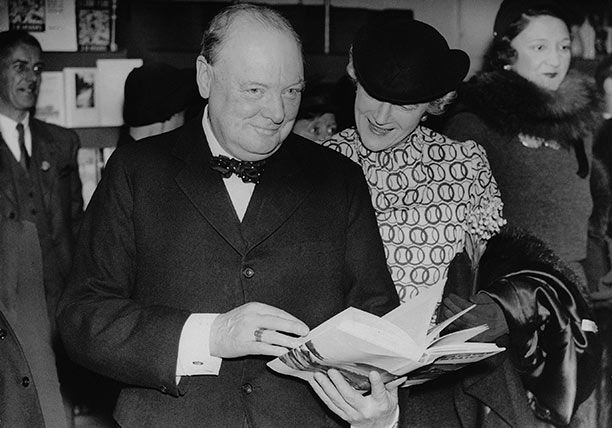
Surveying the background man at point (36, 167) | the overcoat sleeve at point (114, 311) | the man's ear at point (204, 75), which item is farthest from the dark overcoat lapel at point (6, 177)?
the man's ear at point (204, 75)

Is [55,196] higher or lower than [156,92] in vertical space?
lower

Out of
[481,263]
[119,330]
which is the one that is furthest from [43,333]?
[481,263]

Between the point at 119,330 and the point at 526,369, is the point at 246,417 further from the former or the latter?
the point at 526,369

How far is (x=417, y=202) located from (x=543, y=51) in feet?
2.87

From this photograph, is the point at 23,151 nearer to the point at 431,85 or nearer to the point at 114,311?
the point at 114,311

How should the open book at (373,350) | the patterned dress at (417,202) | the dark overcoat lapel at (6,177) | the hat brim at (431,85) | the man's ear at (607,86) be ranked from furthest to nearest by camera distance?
the man's ear at (607,86) < the dark overcoat lapel at (6,177) < the patterned dress at (417,202) < the hat brim at (431,85) < the open book at (373,350)

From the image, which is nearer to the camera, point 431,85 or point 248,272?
point 248,272

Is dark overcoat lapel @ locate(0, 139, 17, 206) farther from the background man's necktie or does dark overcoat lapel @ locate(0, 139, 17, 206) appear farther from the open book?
the open book

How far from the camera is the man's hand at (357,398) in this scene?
1790 mm

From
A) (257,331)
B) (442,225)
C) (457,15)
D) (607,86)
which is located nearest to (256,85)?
(257,331)

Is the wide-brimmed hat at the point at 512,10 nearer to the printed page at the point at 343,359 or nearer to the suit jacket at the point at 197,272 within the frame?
the suit jacket at the point at 197,272

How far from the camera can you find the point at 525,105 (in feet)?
9.73


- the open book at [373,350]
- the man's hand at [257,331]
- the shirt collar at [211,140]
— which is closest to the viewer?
the open book at [373,350]

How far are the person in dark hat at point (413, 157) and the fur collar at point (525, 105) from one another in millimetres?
352
